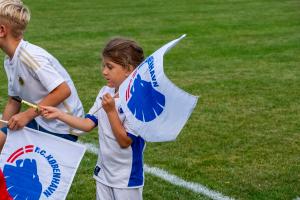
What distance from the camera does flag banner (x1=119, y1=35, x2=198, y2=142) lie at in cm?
423

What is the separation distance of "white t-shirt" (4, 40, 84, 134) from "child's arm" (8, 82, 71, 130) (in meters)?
0.04

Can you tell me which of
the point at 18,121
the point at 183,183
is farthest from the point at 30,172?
the point at 183,183

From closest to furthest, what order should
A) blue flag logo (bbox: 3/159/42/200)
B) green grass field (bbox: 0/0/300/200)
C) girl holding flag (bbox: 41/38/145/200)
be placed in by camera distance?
girl holding flag (bbox: 41/38/145/200) < blue flag logo (bbox: 3/159/42/200) < green grass field (bbox: 0/0/300/200)

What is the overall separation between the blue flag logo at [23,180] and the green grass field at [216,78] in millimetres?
926

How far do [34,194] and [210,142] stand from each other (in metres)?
2.88

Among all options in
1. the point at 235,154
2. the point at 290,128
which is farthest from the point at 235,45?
the point at 235,154

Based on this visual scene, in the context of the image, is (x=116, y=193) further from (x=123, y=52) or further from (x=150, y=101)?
(x=123, y=52)

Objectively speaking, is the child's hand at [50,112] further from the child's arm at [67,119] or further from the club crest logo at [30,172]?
the club crest logo at [30,172]

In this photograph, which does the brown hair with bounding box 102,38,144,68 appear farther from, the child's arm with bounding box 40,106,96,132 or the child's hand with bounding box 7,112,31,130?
the child's hand with bounding box 7,112,31,130

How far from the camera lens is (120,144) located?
4.43 m

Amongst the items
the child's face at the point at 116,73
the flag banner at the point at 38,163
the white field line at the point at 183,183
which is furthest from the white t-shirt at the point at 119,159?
the white field line at the point at 183,183

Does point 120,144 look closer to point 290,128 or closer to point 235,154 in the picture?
point 235,154

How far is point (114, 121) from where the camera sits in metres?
4.38

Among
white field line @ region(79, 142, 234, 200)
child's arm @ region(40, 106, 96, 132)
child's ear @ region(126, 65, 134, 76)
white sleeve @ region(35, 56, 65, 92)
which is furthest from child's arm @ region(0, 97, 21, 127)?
white field line @ region(79, 142, 234, 200)
